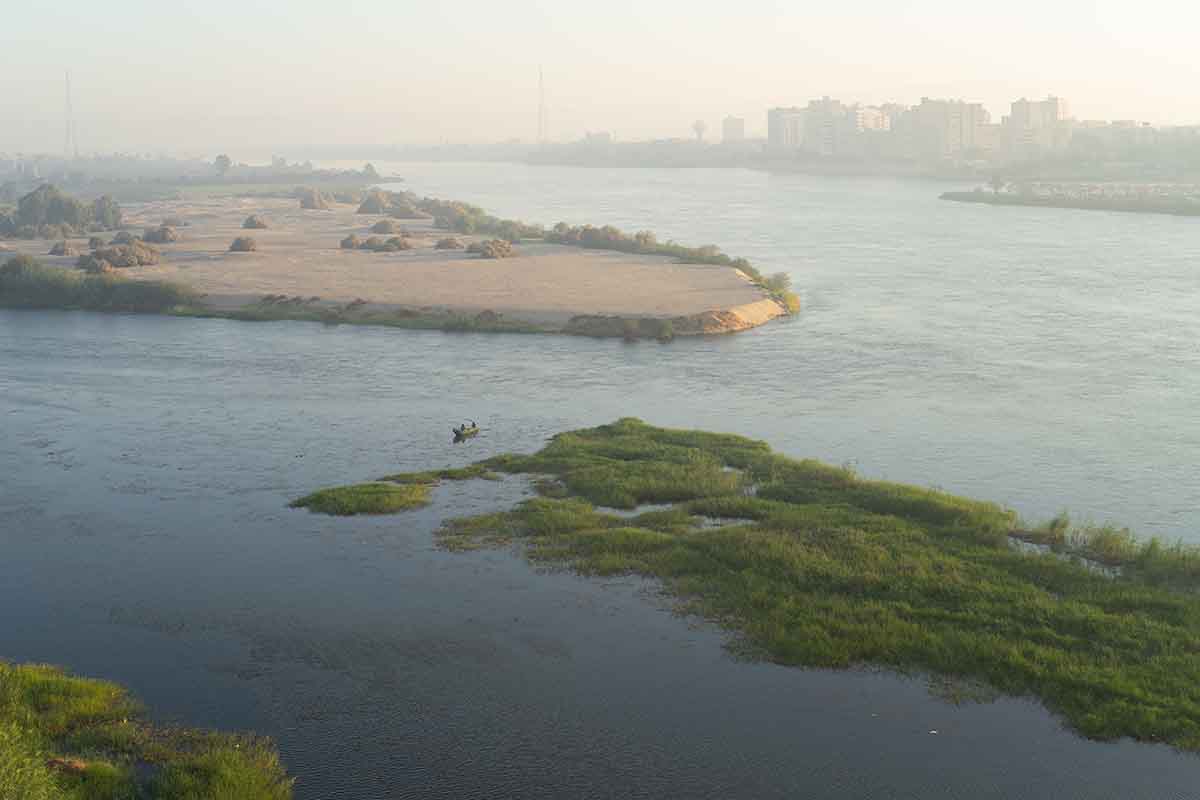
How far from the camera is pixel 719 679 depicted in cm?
1206

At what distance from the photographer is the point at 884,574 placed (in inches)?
560

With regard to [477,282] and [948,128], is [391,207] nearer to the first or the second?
[477,282]

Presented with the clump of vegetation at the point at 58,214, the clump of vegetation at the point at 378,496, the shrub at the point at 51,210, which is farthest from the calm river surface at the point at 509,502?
the shrub at the point at 51,210

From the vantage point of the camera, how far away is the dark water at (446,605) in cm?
1048

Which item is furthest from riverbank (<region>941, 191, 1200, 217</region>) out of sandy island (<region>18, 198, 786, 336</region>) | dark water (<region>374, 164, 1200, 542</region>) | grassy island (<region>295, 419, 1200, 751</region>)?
grassy island (<region>295, 419, 1200, 751</region>)

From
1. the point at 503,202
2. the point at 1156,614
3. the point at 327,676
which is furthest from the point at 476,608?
the point at 503,202

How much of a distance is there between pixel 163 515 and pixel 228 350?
48.3 ft

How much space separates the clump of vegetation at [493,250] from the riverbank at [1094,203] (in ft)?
154

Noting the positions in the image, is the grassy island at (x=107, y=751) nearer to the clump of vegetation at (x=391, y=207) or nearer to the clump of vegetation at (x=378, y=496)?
the clump of vegetation at (x=378, y=496)

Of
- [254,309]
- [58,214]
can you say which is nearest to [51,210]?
[58,214]

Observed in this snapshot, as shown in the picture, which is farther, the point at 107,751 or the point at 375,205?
the point at 375,205

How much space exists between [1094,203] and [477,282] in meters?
55.8

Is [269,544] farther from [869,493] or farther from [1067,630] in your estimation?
[1067,630]

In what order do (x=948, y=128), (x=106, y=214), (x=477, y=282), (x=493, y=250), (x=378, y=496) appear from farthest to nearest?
1. (x=948, y=128)
2. (x=106, y=214)
3. (x=493, y=250)
4. (x=477, y=282)
5. (x=378, y=496)
